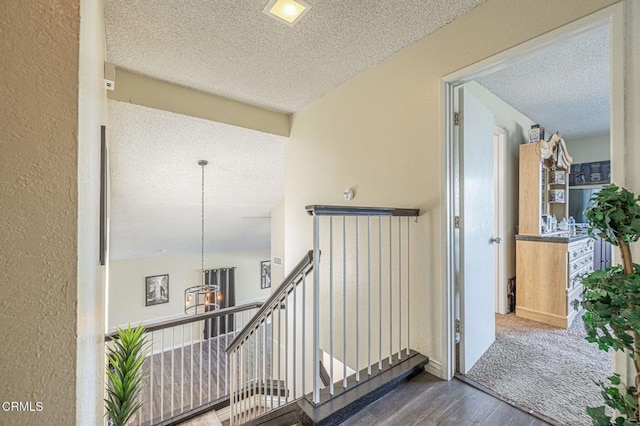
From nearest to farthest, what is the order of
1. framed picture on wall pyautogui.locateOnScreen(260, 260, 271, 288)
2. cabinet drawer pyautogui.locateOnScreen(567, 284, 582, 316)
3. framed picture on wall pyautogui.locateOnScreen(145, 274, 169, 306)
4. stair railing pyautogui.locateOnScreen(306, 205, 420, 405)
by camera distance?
1. stair railing pyautogui.locateOnScreen(306, 205, 420, 405)
2. cabinet drawer pyautogui.locateOnScreen(567, 284, 582, 316)
3. framed picture on wall pyautogui.locateOnScreen(145, 274, 169, 306)
4. framed picture on wall pyautogui.locateOnScreen(260, 260, 271, 288)

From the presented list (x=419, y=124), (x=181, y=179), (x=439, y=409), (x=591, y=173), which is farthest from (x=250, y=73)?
(x=591, y=173)

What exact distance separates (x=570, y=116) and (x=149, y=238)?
7.25 meters

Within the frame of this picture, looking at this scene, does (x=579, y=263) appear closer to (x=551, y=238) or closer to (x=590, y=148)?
(x=551, y=238)

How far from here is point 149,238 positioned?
5.85m

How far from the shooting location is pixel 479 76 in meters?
1.80

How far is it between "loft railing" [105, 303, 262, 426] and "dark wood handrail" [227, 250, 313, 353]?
0.62m

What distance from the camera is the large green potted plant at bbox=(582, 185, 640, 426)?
3.02 ft

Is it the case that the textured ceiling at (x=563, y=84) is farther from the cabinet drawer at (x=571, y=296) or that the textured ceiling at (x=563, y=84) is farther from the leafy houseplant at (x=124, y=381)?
the leafy houseplant at (x=124, y=381)

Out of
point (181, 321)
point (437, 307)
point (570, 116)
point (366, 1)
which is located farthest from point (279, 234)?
point (570, 116)

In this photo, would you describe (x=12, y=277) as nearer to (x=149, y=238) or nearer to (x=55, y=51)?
(x=55, y=51)

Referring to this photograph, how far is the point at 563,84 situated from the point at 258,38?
284 cm

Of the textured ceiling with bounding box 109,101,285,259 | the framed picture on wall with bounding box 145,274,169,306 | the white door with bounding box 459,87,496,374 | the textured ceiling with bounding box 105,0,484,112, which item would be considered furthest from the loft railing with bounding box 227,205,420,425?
the framed picture on wall with bounding box 145,274,169,306

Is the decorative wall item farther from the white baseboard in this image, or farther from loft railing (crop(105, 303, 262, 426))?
loft railing (crop(105, 303, 262, 426))

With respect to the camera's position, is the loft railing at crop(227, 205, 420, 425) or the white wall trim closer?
the loft railing at crop(227, 205, 420, 425)
